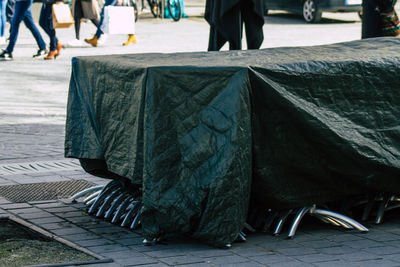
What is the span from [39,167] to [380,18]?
3.11m

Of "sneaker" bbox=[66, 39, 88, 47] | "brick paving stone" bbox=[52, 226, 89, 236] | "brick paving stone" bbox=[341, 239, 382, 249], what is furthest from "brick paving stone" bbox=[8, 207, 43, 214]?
"sneaker" bbox=[66, 39, 88, 47]

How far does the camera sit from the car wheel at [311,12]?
23391mm

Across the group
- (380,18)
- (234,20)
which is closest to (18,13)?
(234,20)

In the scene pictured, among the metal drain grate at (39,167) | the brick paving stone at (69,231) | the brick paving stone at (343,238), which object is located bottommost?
the metal drain grate at (39,167)

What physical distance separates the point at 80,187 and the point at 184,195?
1.83 metres

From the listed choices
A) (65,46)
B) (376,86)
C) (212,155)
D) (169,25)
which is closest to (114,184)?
(212,155)

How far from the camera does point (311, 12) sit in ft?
77.2

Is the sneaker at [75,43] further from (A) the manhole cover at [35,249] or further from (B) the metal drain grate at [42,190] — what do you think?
(A) the manhole cover at [35,249]

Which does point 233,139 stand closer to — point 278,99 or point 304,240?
point 278,99

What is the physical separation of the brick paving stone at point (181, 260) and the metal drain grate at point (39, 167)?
2.73m

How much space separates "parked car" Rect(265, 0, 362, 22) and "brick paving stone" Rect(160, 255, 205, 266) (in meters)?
18.6

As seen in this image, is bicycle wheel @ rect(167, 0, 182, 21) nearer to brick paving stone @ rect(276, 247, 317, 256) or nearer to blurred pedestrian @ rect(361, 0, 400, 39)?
blurred pedestrian @ rect(361, 0, 400, 39)

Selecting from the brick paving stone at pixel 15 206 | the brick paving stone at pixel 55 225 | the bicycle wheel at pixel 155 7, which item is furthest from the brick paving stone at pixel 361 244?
the bicycle wheel at pixel 155 7

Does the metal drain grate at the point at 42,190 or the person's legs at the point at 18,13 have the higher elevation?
the person's legs at the point at 18,13
